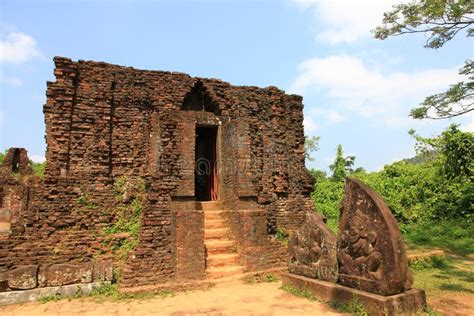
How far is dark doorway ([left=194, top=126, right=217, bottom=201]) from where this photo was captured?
9.76 m

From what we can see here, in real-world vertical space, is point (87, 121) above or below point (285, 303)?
above

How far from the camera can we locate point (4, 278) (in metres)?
5.75

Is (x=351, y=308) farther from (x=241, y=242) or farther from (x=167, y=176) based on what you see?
(x=167, y=176)

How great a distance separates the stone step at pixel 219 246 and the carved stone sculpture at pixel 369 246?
3.02 meters

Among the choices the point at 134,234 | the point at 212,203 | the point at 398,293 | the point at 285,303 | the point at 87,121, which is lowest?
the point at 285,303

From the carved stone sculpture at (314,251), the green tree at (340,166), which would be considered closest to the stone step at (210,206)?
the carved stone sculpture at (314,251)

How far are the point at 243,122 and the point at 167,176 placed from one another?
251cm

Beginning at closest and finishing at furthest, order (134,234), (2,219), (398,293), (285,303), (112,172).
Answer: (398,293) → (285,303) → (134,234) → (112,172) → (2,219)

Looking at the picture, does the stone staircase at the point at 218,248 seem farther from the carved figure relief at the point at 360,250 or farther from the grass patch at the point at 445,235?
the grass patch at the point at 445,235

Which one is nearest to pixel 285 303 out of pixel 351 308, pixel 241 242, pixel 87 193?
pixel 351 308

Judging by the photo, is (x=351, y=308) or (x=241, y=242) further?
(x=241, y=242)

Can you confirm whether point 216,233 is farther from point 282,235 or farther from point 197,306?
point 197,306

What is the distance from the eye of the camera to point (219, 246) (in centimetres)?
757

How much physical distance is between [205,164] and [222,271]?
399 centimetres
